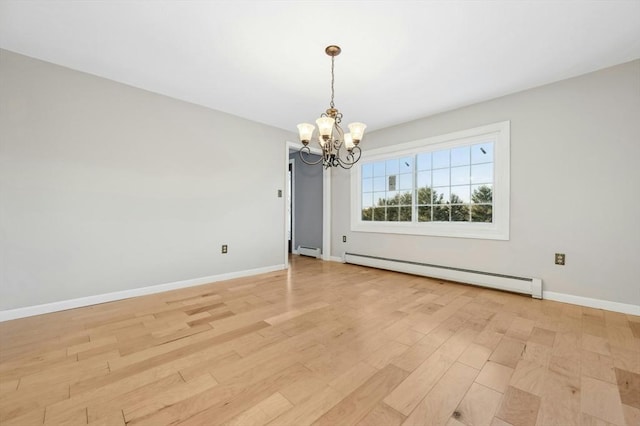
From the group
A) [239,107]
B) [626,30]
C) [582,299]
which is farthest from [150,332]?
[626,30]

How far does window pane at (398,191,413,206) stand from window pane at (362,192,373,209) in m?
0.55

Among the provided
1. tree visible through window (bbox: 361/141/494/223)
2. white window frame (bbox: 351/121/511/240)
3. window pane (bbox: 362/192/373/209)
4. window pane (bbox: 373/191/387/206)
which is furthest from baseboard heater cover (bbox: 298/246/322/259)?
window pane (bbox: 373/191/387/206)

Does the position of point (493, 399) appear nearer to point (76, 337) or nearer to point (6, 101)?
point (76, 337)

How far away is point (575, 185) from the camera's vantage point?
2621 millimetres

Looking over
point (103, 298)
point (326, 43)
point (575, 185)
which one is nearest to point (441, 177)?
point (575, 185)

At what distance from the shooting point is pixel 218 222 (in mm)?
3520

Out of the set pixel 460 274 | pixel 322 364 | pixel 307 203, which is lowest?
pixel 322 364

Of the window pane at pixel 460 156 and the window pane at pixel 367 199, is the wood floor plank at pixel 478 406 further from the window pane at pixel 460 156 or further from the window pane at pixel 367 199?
the window pane at pixel 367 199

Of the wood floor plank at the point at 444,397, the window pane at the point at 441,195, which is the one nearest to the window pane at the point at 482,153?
the window pane at the point at 441,195

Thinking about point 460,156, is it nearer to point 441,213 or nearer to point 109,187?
point 441,213

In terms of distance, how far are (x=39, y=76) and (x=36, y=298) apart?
2.02m

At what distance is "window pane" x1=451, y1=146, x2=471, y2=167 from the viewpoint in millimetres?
3441

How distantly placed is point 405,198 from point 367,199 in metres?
0.72

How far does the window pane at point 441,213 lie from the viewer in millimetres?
3631
